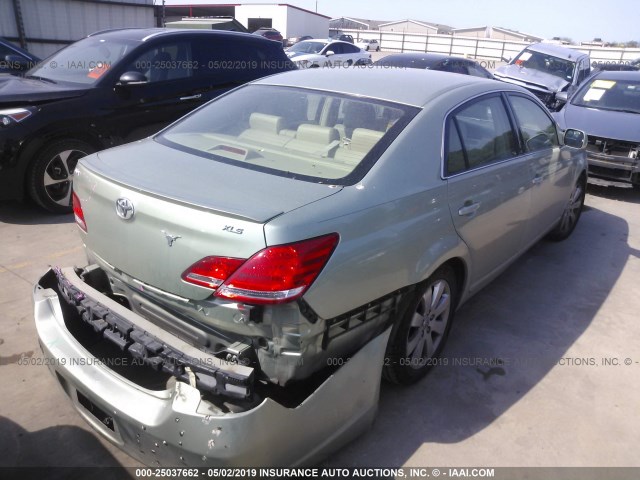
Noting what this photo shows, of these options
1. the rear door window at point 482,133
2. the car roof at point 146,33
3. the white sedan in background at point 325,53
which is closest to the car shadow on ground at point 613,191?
the rear door window at point 482,133

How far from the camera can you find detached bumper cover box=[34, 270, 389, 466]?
1.82m

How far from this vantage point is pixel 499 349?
11.2 ft

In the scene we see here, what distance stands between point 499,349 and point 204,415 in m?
2.23

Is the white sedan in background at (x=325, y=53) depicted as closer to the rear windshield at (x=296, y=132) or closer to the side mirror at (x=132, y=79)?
the side mirror at (x=132, y=79)

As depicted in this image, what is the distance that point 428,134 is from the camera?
2666mm

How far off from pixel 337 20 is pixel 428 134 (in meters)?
70.6

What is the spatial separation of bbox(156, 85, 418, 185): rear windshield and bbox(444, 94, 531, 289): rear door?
1.39 ft

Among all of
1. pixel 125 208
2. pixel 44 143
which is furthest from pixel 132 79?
pixel 125 208

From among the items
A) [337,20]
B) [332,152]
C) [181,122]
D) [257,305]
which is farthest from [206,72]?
[337,20]

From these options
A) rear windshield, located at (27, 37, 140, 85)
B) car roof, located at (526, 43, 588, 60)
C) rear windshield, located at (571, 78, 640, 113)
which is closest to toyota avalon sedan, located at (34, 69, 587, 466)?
rear windshield, located at (27, 37, 140, 85)

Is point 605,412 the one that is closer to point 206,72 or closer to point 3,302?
point 3,302

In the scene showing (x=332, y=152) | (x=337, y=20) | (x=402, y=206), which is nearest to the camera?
(x=402, y=206)

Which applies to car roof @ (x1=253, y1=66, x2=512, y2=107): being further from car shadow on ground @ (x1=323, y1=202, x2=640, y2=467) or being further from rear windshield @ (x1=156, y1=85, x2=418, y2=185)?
car shadow on ground @ (x1=323, y1=202, x2=640, y2=467)

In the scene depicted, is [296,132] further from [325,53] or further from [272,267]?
[325,53]
